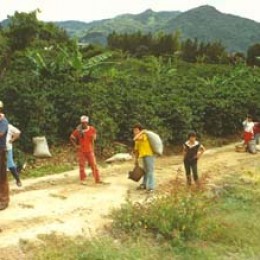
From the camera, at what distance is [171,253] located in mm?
10836

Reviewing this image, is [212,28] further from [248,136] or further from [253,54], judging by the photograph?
[248,136]

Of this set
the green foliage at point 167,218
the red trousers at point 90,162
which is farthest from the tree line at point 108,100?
the green foliage at point 167,218

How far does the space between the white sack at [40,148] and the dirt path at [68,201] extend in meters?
1.16

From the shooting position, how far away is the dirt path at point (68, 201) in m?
11.1

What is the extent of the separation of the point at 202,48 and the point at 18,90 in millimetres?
36466

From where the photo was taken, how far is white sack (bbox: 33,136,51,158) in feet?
54.2

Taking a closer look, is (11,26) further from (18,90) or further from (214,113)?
(18,90)

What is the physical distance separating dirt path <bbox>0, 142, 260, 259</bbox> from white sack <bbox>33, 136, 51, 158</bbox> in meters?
1.16

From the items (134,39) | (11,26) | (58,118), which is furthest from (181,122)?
(134,39)

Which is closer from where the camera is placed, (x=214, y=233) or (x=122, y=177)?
(x=214, y=233)

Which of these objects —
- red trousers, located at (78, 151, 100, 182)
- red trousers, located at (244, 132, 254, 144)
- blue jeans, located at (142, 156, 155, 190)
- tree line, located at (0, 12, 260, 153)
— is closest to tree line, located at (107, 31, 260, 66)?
tree line, located at (0, 12, 260, 153)

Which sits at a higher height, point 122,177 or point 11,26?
point 11,26

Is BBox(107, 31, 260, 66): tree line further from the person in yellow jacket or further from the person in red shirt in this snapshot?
the person in yellow jacket

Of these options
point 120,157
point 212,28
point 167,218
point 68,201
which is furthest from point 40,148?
point 212,28
